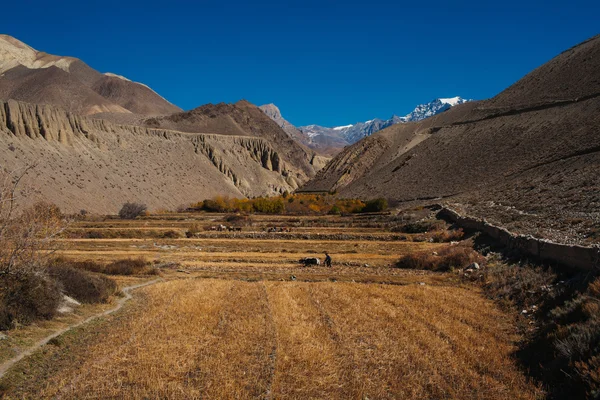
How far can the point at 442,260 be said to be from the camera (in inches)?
842

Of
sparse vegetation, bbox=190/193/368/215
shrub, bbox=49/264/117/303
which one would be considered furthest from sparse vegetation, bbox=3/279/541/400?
sparse vegetation, bbox=190/193/368/215

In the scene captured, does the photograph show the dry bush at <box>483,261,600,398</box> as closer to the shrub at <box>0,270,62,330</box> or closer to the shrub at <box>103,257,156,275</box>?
the shrub at <box>0,270,62,330</box>

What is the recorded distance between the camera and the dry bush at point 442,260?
2023cm

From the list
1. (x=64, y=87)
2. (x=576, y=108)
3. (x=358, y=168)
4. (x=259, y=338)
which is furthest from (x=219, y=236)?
(x=64, y=87)

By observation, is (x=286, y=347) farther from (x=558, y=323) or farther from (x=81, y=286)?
(x=81, y=286)

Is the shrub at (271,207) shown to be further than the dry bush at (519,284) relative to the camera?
Yes

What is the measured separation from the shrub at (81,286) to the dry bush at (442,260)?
597 inches

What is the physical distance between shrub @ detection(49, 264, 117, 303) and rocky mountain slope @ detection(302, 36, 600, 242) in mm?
16726

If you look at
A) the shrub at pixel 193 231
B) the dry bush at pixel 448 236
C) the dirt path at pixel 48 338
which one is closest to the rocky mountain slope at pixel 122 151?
the dirt path at pixel 48 338

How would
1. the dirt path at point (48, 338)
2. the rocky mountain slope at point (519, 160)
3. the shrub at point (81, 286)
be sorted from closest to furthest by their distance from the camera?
1. the dirt path at point (48, 338)
2. the shrub at point (81, 286)
3. the rocky mountain slope at point (519, 160)

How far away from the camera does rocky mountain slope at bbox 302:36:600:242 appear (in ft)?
90.4

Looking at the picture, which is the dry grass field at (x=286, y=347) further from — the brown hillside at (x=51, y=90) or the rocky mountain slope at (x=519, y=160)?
the brown hillside at (x=51, y=90)

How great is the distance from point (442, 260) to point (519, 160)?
139ft

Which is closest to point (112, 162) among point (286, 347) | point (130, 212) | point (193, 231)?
point (130, 212)
